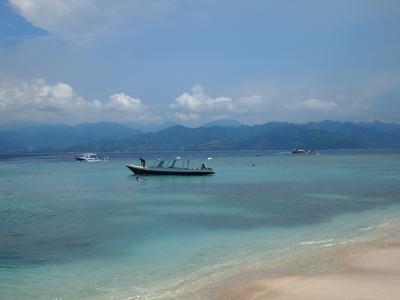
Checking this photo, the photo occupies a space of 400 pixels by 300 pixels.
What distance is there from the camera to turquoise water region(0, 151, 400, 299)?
57.1ft

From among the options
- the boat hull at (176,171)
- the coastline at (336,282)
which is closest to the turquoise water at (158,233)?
the coastline at (336,282)

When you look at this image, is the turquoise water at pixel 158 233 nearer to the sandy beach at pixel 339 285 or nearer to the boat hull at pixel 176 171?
the sandy beach at pixel 339 285

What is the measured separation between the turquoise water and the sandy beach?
6.50 feet

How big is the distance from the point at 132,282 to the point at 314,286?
6636 millimetres

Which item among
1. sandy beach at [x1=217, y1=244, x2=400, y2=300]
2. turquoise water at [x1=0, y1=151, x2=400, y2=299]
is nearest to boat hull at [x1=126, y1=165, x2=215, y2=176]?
turquoise water at [x1=0, y1=151, x2=400, y2=299]

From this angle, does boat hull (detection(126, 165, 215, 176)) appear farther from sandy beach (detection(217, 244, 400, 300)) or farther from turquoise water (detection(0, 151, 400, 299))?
sandy beach (detection(217, 244, 400, 300))

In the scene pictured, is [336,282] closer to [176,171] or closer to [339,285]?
[339,285]

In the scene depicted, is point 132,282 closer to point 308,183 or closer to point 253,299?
point 253,299

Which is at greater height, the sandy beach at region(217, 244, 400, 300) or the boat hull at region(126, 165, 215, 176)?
the boat hull at region(126, 165, 215, 176)

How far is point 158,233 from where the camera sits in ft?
88.6

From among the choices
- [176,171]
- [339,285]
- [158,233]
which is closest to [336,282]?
[339,285]

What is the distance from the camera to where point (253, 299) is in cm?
1434

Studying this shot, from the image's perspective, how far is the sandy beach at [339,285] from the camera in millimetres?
14188

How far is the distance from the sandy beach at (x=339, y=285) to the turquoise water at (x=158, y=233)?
1.98 m
